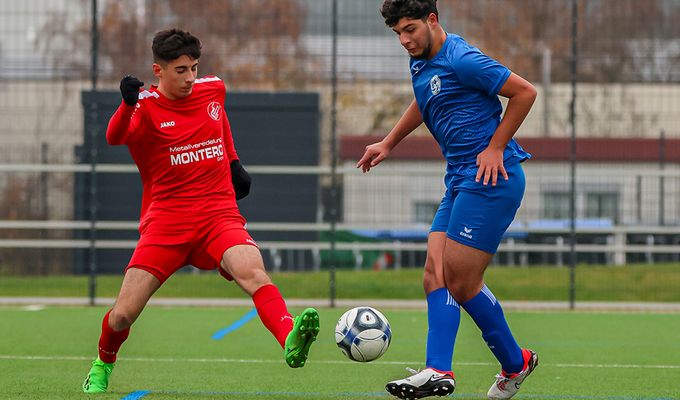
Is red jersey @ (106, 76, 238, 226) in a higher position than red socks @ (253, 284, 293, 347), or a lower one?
higher

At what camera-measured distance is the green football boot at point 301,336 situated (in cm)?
579

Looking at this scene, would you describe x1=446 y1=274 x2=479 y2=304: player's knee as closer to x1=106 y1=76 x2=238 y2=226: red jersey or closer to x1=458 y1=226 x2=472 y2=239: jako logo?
x1=458 y1=226 x2=472 y2=239: jako logo

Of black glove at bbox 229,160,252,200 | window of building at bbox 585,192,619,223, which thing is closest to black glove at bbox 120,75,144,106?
black glove at bbox 229,160,252,200

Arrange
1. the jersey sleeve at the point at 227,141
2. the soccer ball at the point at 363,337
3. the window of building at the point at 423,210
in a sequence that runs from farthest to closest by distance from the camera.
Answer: the window of building at the point at 423,210, the jersey sleeve at the point at 227,141, the soccer ball at the point at 363,337

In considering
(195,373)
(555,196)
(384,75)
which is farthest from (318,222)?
(195,373)

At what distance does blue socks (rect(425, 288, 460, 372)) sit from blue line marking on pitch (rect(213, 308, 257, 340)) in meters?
4.47

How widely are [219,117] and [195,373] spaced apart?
77.5 inches

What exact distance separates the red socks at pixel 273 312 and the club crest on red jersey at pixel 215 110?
3.33 ft

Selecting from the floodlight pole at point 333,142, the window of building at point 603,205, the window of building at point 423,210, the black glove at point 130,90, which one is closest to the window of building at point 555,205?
the window of building at point 603,205

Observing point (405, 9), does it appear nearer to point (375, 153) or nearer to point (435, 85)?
point (435, 85)

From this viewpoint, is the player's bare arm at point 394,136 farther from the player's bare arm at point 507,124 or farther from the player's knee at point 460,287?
the player's knee at point 460,287

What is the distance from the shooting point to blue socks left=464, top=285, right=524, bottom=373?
6.13 metres

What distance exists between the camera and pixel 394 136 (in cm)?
653

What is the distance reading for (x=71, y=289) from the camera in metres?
14.8
